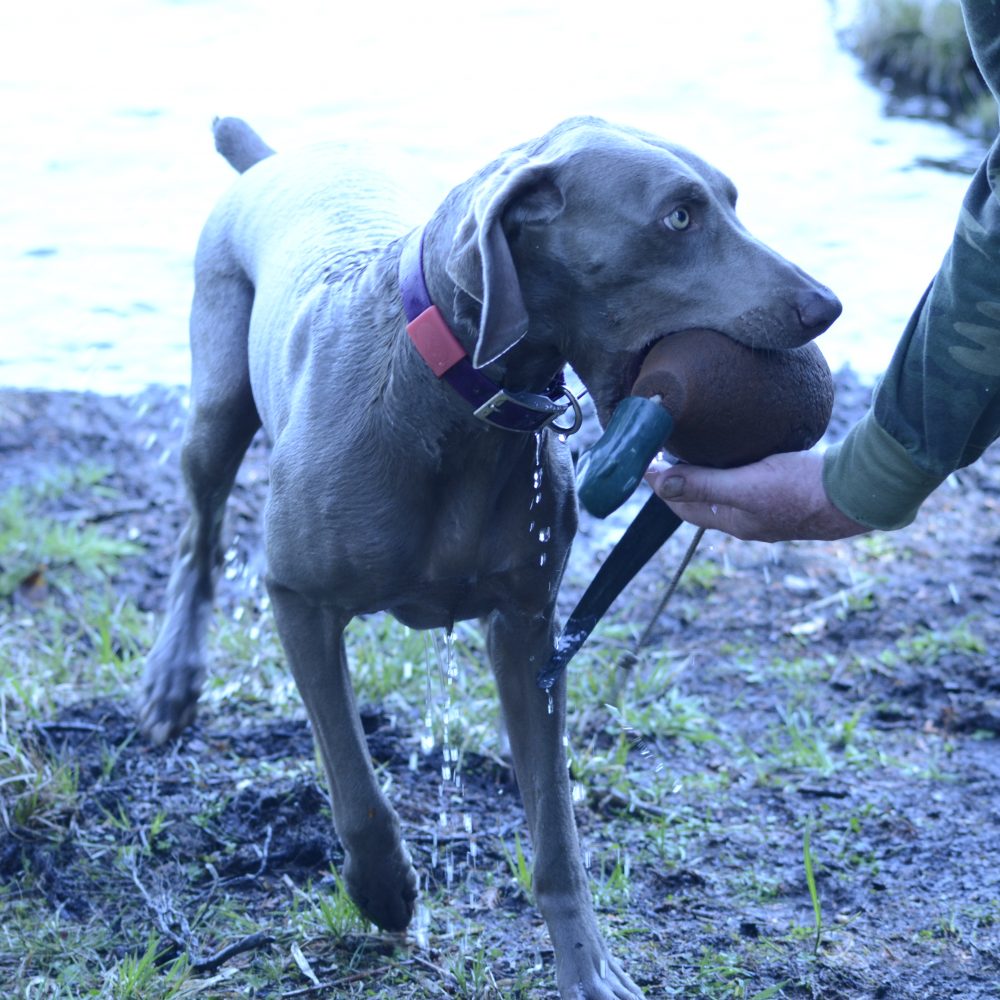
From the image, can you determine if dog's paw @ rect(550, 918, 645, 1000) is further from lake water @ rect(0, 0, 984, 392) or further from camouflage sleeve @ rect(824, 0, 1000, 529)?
lake water @ rect(0, 0, 984, 392)

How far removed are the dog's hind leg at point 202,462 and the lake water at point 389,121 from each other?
2269mm

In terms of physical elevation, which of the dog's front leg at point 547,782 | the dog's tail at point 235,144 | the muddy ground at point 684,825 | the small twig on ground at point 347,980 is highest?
the dog's tail at point 235,144

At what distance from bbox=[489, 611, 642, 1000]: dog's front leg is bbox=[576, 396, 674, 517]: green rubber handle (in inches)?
20.2

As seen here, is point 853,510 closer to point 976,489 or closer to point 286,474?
point 286,474

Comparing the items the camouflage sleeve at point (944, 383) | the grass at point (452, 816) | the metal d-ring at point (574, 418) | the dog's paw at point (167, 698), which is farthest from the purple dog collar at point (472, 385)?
the dog's paw at point (167, 698)

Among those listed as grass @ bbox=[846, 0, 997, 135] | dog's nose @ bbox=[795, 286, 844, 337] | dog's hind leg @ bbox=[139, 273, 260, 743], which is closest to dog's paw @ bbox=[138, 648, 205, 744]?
dog's hind leg @ bbox=[139, 273, 260, 743]

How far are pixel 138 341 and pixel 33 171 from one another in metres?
3.14

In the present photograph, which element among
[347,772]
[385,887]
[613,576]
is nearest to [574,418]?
[613,576]

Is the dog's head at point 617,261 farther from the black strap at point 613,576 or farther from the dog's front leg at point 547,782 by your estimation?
the dog's front leg at point 547,782

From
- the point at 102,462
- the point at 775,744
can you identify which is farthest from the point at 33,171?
the point at 775,744

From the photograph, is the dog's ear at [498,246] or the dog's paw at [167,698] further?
the dog's paw at [167,698]

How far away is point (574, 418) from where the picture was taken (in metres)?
2.63

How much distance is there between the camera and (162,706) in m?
3.79

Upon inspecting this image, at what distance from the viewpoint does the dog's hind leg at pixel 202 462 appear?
12.5ft
